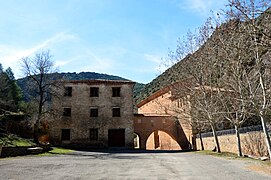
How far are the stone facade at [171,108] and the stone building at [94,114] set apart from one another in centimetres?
461

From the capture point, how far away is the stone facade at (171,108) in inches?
1076

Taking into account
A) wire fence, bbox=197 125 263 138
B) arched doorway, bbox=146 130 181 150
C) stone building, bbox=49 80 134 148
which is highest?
stone building, bbox=49 80 134 148

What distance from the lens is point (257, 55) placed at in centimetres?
1386

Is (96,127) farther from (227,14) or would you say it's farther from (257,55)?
(227,14)

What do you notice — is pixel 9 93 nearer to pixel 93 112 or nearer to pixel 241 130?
pixel 93 112

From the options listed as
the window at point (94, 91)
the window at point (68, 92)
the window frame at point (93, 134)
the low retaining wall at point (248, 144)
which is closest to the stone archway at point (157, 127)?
the window frame at point (93, 134)

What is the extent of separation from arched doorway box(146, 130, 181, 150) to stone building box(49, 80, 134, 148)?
282 inches

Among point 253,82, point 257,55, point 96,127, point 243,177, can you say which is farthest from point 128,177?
point 96,127

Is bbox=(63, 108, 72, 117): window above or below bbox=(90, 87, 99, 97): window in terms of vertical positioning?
below

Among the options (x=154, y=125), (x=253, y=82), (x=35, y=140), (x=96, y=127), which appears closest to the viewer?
(x=253, y=82)

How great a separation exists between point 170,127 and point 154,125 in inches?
87.4

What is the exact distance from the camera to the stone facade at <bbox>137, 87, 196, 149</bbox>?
2733cm

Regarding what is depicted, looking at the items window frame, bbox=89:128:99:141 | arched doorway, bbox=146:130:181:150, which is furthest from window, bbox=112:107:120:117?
arched doorway, bbox=146:130:181:150

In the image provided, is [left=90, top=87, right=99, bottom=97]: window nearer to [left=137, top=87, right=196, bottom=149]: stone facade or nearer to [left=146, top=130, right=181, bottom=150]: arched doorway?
[left=137, top=87, right=196, bottom=149]: stone facade
